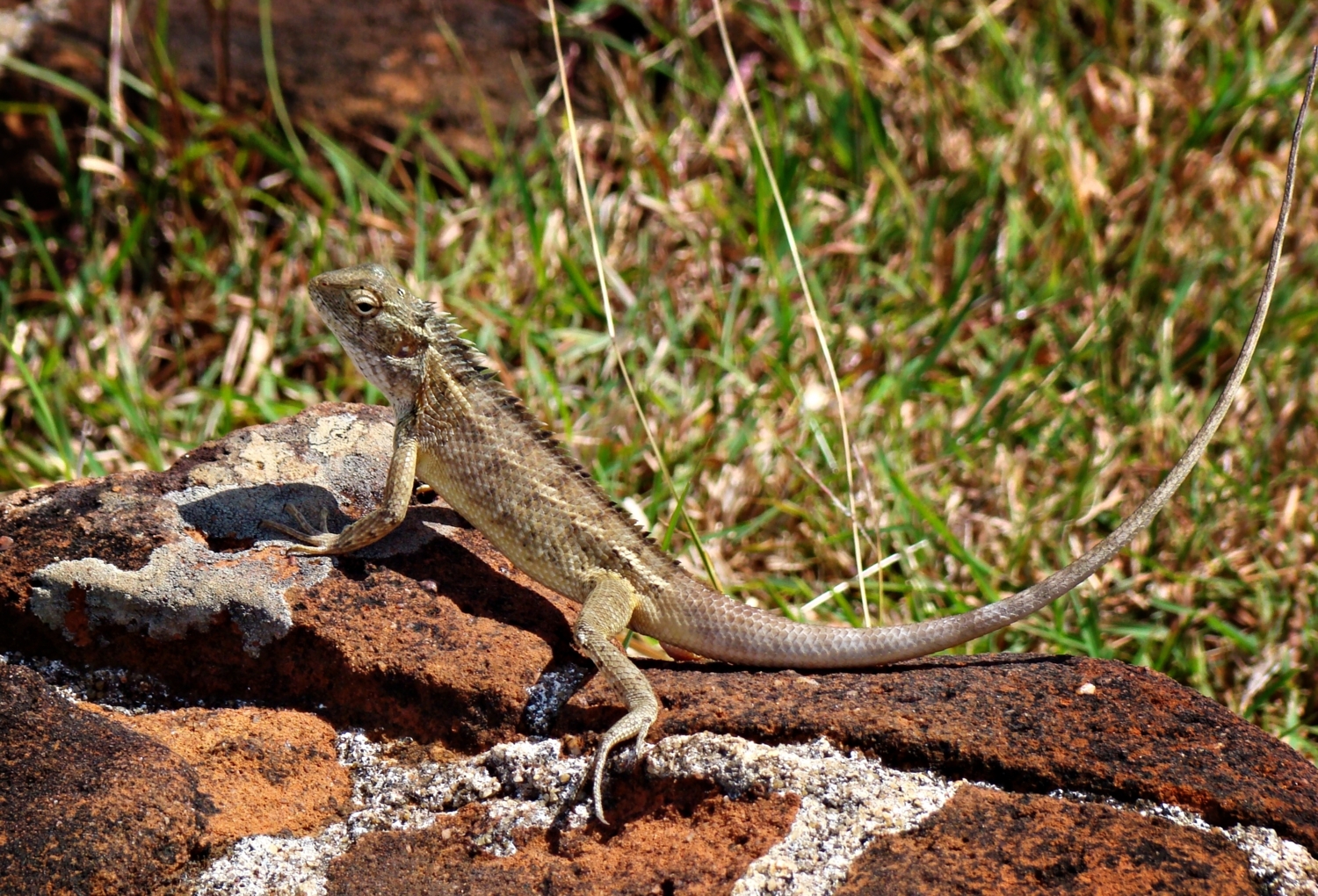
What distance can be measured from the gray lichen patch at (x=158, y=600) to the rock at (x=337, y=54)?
384cm

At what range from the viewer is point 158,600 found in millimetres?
3045

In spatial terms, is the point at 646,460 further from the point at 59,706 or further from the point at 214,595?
the point at 59,706

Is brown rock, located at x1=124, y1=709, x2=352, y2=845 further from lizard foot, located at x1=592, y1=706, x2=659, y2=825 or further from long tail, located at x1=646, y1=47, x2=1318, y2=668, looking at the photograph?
long tail, located at x1=646, y1=47, x2=1318, y2=668

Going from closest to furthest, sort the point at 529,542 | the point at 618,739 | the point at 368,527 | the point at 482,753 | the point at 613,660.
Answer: the point at 618,739 → the point at 482,753 → the point at 613,660 → the point at 368,527 → the point at 529,542

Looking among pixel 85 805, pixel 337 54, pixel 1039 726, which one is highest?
pixel 337 54

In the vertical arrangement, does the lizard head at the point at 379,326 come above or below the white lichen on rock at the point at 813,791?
above

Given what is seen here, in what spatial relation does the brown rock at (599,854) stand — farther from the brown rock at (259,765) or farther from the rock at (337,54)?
the rock at (337,54)

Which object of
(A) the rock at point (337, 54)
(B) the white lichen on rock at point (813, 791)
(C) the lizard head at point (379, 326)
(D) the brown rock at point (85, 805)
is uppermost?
(A) the rock at point (337, 54)

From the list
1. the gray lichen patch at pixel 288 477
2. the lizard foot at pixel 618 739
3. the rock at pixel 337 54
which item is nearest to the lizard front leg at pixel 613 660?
the lizard foot at pixel 618 739

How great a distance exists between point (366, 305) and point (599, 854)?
78.4 inches

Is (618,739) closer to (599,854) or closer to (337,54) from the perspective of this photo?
(599,854)

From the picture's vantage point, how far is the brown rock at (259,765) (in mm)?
2662

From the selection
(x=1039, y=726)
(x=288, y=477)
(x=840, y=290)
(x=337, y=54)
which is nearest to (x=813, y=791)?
(x=1039, y=726)

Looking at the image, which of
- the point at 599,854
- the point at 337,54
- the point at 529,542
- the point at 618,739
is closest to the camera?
the point at 599,854
